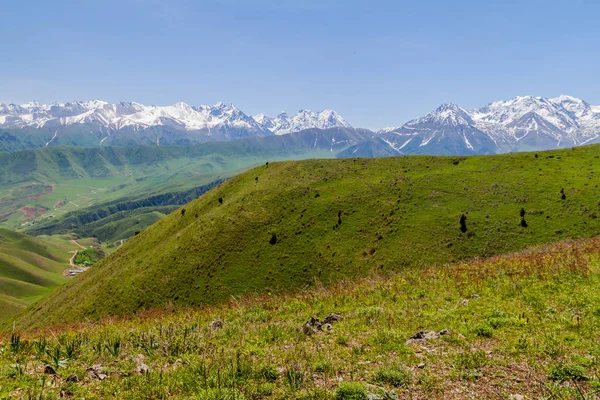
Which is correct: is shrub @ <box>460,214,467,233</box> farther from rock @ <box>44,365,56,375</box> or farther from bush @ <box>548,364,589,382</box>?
rock @ <box>44,365,56,375</box>

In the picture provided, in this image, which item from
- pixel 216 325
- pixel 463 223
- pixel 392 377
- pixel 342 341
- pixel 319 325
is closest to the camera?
pixel 392 377

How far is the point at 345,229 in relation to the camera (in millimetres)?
63031

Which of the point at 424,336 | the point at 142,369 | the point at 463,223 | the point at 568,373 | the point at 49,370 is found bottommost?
the point at 463,223

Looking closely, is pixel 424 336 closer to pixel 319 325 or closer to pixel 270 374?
pixel 319 325

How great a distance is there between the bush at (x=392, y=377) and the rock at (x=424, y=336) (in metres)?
2.80

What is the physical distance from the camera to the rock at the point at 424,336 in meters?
12.6

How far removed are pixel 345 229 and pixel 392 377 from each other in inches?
2110

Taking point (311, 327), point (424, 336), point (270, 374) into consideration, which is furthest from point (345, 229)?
Answer: point (270, 374)

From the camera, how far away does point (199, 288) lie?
183ft

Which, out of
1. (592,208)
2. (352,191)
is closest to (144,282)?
(352,191)

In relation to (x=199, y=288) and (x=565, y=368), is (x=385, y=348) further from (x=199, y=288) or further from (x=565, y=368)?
(x=199, y=288)

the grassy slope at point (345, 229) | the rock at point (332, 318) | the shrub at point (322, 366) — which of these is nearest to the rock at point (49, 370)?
the shrub at point (322, 366)

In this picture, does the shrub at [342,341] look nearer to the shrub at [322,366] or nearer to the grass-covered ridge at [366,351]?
the grass-covered ridge at [366,351]

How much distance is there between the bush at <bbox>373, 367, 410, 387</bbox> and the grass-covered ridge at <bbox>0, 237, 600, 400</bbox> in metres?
0.03
